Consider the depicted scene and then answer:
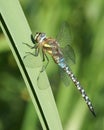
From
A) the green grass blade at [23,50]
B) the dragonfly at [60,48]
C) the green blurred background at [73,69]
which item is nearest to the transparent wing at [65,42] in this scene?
the dragonfly at [60,48]

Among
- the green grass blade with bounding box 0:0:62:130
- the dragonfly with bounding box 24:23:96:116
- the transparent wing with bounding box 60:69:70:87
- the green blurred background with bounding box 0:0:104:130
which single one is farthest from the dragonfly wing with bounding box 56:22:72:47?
the green grass blade with bounding box 0:0:62:130

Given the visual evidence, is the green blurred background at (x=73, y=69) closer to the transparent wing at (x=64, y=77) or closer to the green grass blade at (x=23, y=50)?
the transparent wing at (x=64, y=77)

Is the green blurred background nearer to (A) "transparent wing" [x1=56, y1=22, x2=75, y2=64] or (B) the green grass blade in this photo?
(A) "transparent wing" [x1=56, y1=22, x2=75, y2=64]

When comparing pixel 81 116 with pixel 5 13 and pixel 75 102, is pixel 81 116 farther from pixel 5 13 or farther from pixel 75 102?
pixel 5 13

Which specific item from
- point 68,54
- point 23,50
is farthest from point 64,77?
point 23,50

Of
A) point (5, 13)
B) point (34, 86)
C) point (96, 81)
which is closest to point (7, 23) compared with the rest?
point (5, 13)

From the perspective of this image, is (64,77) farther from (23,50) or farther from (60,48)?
(23,50)
